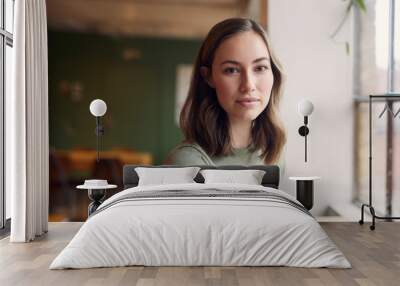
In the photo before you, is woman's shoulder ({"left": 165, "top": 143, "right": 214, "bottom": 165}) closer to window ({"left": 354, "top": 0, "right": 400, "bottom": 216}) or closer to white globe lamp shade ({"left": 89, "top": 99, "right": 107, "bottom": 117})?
white globe lamp shade ({"left": 89, "top": 99, "right": 107, "bottom": 117})

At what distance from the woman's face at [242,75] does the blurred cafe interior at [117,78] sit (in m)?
0.29

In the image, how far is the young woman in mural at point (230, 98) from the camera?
22.4ft

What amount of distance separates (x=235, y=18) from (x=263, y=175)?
1871 mm

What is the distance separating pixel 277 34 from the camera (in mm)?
6883

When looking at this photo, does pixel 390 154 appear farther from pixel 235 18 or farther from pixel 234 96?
pixel 235 18

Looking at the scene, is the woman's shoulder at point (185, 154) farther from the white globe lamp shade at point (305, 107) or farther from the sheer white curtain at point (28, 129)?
the sheer white curtain at point (28, 129)

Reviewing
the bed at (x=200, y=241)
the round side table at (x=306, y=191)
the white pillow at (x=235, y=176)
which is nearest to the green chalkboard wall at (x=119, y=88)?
the white pillow at (x=235, y=176)

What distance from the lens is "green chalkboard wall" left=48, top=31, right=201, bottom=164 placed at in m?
6.84

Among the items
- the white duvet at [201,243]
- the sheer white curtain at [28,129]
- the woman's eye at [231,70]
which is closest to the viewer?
the white duvet at [201,243]

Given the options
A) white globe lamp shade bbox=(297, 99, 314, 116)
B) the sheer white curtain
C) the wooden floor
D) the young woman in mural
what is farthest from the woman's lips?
the wooden floor

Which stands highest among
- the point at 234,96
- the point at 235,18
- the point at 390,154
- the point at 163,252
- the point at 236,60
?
the point at 235,18

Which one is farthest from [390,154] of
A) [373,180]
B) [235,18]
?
[235,18]

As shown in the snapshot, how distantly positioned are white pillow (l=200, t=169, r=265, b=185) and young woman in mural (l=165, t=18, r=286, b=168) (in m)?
0.43

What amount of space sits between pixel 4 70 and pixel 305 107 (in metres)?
3.34
